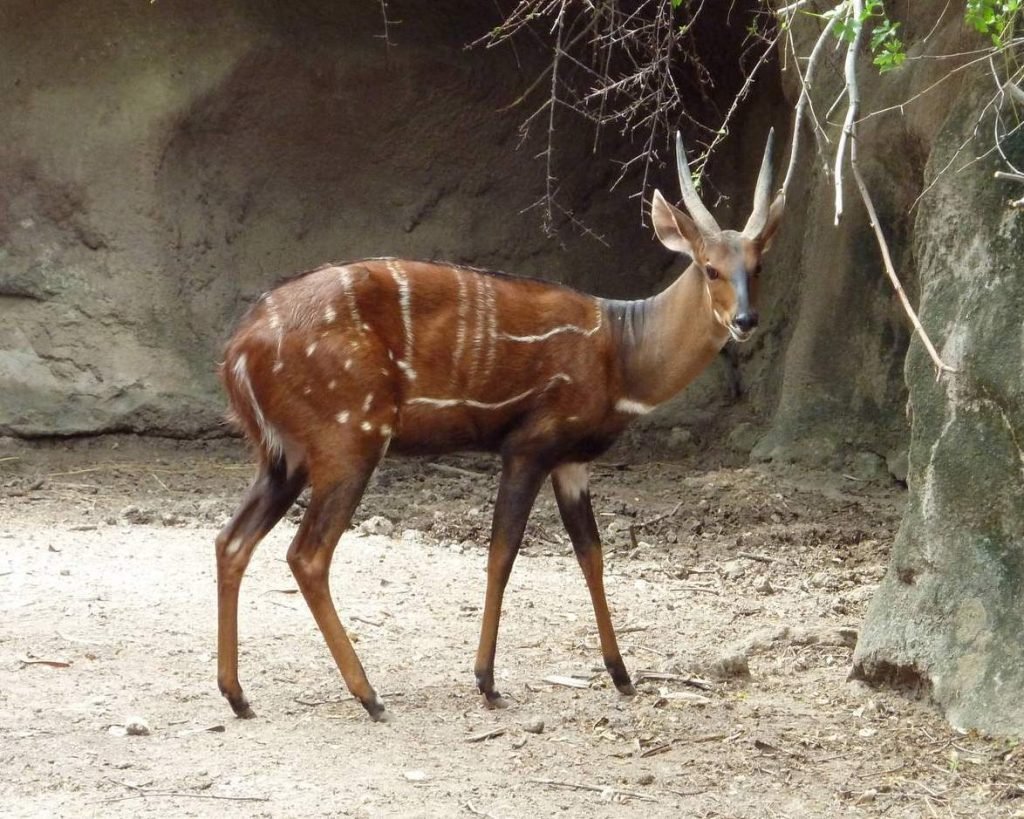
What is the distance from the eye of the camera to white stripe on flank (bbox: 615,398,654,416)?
4973 mm

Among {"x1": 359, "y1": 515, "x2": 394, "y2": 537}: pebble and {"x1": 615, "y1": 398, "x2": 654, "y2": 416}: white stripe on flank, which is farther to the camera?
{"x1": 359, "y1": 515, "x2": 394, "y2": 537}: pebble

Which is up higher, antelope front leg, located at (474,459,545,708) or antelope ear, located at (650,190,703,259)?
antelope ear, located at (650,190,703,259)

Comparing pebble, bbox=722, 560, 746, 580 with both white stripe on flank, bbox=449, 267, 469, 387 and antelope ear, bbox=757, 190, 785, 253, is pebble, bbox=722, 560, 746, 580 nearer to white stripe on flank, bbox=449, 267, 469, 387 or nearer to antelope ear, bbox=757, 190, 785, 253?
antelope ear, bbox=757, 190, 785, 253

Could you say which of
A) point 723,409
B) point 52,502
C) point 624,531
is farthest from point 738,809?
point 723,409

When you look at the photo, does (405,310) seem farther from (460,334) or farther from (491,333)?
(491,333)

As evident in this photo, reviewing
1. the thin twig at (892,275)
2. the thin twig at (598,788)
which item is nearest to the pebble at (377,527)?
the thin twig at (598,788)

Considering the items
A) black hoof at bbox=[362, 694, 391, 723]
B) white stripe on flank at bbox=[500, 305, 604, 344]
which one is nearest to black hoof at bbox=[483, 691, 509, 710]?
black hoof at bbox=[362, 694, 391, 723]

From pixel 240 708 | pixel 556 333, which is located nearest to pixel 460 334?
pixel 556 333

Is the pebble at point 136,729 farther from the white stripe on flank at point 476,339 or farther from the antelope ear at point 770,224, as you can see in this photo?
the antelope ear at point 770,224

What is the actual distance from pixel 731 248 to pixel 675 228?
1.03 ft

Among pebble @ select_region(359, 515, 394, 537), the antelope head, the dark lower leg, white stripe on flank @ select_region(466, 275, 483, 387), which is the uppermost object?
the antelope head

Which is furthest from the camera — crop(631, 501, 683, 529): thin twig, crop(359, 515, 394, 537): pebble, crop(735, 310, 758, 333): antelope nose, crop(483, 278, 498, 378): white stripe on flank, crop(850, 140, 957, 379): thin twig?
crop(631, 501, 683, 529): thin twig

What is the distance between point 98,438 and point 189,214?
1.35 metres

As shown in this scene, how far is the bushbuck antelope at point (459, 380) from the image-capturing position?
4.54 meters
